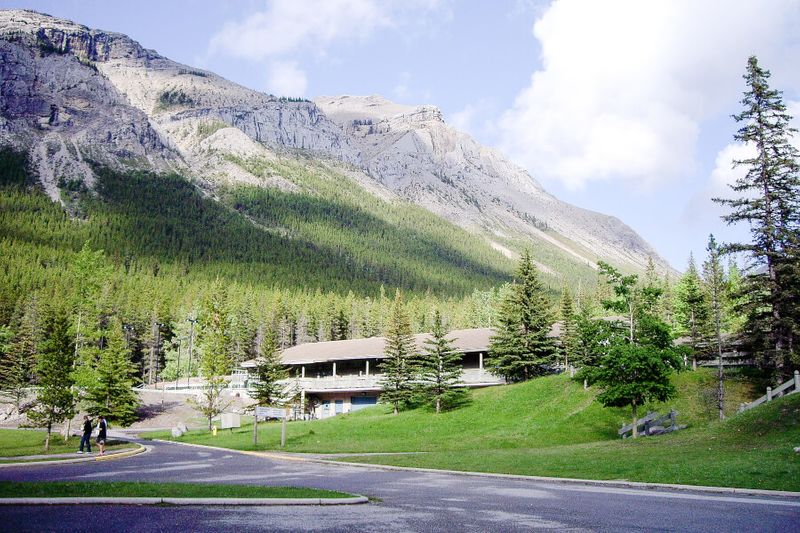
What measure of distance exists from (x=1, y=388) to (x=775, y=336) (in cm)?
8300

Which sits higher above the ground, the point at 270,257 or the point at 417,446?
the point at 270,257

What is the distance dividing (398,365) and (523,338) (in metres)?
11.0

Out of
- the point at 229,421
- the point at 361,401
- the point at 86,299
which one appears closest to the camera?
the point at 86,299

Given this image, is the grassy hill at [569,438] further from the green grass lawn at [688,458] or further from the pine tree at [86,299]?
the pine tree at [86,299]

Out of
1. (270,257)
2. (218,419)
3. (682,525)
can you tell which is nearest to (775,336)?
(682,525)

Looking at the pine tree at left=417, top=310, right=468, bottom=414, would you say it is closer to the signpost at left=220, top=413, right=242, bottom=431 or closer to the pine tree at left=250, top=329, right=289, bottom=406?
the pine tree at left=250, top=329, right=289, bottom=406

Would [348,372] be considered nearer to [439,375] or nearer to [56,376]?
[439,375]

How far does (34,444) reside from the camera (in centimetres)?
3706

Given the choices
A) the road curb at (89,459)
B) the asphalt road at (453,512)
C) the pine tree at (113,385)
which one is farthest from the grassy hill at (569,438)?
the road curb at (89,459)

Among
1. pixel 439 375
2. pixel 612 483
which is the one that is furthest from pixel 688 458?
pixel 439 375

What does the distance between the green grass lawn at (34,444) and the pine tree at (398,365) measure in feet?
66.8

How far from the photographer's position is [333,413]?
193ft

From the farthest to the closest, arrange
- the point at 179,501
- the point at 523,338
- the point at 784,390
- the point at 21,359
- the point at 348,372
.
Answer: the point at 21,359
the point at 348,372
the point at 523,338
the point at 784,390
the point at 179,501

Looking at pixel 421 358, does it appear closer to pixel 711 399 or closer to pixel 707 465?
pixel 711 399
